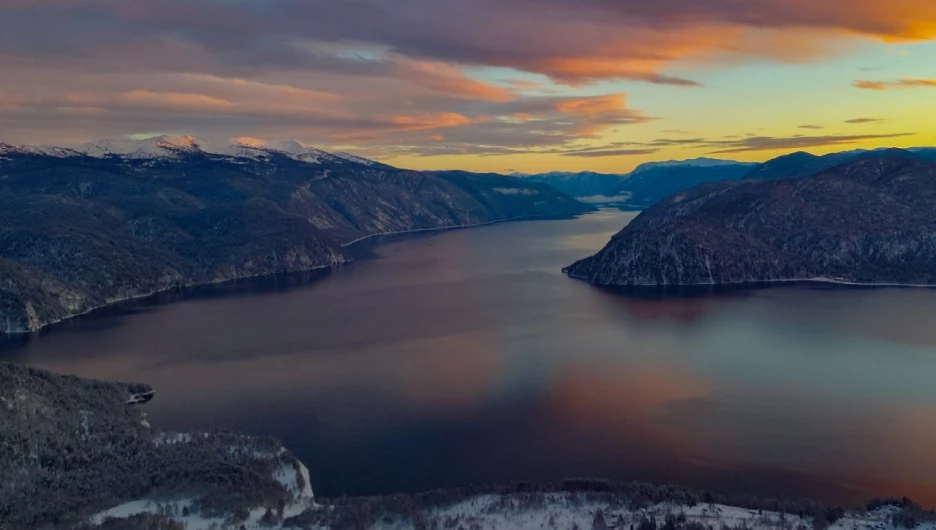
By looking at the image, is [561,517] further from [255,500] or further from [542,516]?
[255,500]

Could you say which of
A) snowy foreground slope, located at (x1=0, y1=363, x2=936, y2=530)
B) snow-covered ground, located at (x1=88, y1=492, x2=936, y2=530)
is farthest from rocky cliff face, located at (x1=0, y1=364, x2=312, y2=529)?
snow-covered ground, located at (x1=88, y1=492, x2=936, y2=530)

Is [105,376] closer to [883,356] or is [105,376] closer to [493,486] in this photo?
[493,486]

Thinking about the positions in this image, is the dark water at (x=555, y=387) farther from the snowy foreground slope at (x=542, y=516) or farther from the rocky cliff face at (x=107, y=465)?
the snowy foreground slope at (x=542, y=516)

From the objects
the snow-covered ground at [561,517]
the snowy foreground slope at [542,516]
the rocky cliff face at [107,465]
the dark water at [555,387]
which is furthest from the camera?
the dark water at [555,387]

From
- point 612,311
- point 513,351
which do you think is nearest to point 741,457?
point 513,351

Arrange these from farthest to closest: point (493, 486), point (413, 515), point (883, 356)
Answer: point (883, 356) → point (493, 486) → point (413, 515)

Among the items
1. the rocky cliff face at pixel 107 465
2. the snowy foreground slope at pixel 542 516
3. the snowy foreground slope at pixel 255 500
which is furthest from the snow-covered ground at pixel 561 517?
the rocky cliff face at pixel 107 465
